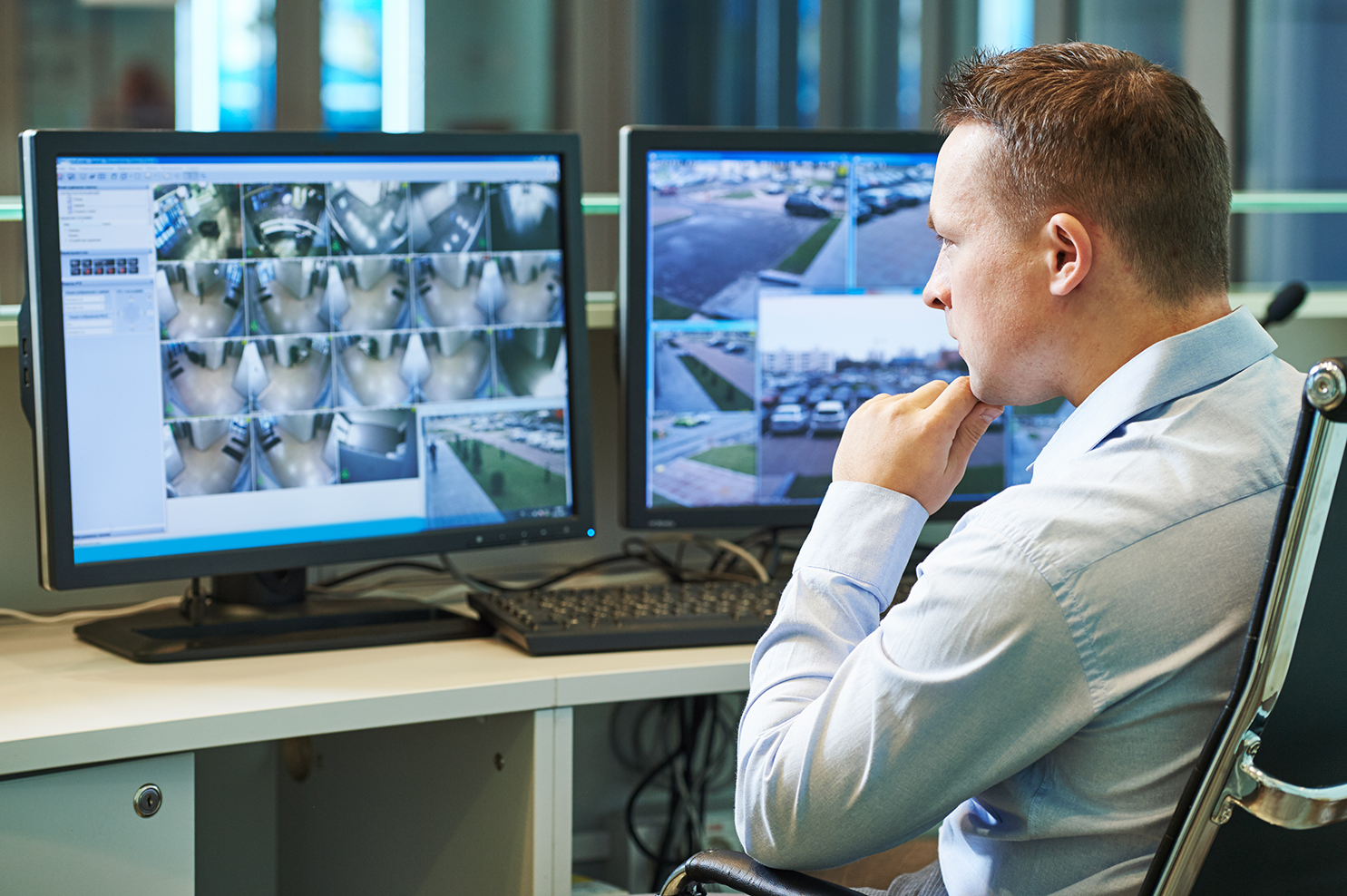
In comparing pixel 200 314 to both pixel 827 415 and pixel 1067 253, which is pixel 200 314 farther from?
pixel 1067 253

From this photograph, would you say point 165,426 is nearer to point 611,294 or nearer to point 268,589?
point 268,589

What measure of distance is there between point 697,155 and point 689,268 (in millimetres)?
133

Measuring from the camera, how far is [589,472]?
4.87ft

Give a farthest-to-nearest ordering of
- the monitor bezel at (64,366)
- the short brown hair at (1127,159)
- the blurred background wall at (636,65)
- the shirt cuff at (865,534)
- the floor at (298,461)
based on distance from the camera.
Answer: the blurred background wall at (636,65) < the floor at (298,461) < the monitor bezel at (64,366) < the shirt cuff at (865,534) < the short brown hair at (1127,159)

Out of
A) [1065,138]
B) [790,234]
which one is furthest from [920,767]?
[790,234]

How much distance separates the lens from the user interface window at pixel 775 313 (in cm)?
152

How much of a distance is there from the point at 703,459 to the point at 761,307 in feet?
0.64

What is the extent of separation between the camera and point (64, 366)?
3.97 ft

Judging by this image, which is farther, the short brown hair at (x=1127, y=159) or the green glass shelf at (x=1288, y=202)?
the green glass shelf at (x=1288, y=202)

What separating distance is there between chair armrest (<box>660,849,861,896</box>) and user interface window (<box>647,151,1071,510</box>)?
65 cm

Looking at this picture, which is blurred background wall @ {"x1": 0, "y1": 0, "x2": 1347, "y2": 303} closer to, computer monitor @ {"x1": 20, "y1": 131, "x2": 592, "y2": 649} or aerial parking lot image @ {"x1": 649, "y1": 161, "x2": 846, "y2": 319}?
aerial parking lot image @ {"x1": 649, "y1": 161, "x2": 846, "y2": 319}

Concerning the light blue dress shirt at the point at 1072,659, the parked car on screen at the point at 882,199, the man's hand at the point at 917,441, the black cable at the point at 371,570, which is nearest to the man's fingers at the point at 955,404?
the man's hand at the point at 917,441

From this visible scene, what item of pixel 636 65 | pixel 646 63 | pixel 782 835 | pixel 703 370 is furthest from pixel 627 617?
pixel 646 63

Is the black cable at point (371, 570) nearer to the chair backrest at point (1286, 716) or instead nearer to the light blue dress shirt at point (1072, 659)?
the light blue dress shirt at point (1072, 659)
